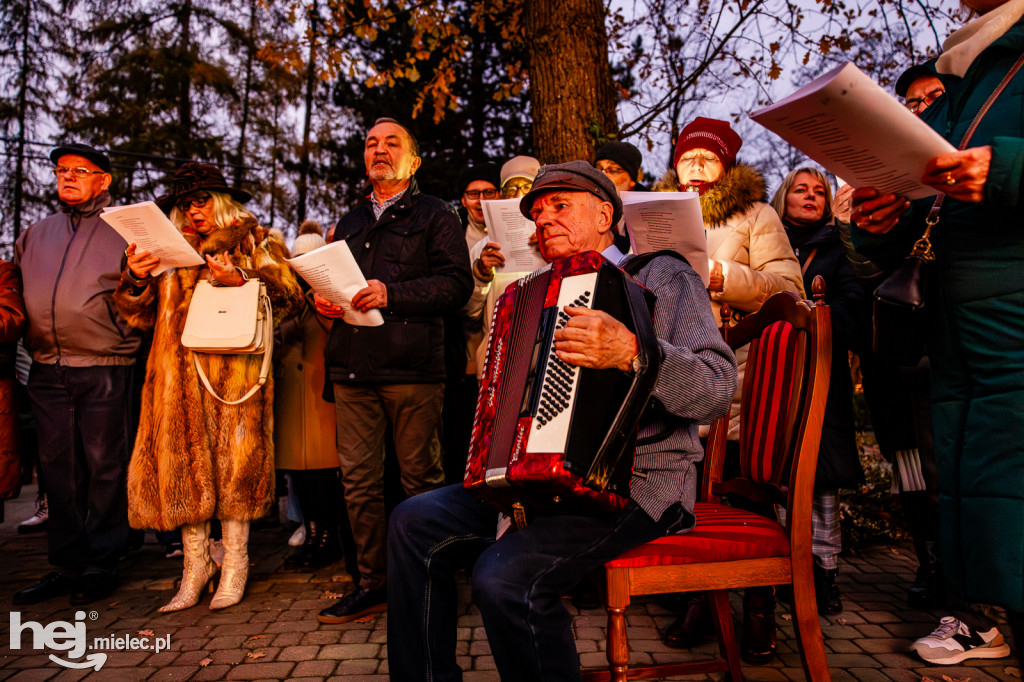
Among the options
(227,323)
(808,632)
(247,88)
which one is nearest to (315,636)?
(227,323)

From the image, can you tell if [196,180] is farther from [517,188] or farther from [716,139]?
[716,139]

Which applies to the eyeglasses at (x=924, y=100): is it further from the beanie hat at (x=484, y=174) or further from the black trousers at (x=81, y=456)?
the black trousers at (x=81, y=456)

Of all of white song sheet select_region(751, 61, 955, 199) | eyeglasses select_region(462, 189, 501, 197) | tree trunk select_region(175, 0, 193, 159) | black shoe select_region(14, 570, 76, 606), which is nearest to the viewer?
white song sheet select_region(751, 61, 955, 199)

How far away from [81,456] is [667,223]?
3628 millimetres

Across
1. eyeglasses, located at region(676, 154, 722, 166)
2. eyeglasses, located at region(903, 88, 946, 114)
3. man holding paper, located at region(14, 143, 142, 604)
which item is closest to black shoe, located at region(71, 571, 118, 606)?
man holding paper, located at region(14, 143, 142, 604)

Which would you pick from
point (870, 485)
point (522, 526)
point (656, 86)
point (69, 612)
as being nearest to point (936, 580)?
point (870, 485)

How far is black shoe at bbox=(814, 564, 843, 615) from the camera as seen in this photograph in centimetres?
340

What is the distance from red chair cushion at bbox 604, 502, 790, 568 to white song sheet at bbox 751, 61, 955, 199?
3.62 ft

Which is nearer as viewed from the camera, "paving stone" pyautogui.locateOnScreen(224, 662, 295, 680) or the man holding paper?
"paving stone" pyautogui.locateOnScreen(224, 662, 295, 680)

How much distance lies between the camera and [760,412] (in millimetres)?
2477

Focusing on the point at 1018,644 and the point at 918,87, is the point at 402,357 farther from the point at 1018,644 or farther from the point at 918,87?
the point at 918,87

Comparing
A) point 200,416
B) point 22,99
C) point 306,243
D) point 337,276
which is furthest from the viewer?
→ point 22,99

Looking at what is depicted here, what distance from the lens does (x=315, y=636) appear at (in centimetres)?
324

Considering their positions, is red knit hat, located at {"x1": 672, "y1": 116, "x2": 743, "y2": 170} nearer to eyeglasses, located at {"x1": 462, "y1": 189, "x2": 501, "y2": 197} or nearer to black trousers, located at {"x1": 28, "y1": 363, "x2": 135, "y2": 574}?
eyeglasses, located at {"x1": 462, "y1": 189, "x2": 501, "y2": 197}
